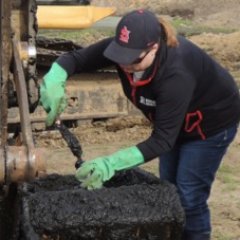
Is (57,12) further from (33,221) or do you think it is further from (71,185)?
(33,221)

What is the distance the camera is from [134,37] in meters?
3.28

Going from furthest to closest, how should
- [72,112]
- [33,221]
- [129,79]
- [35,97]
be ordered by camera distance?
[72,112] → [35,97] → [129,79] → [33,221]

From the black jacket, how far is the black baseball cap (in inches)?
6.3

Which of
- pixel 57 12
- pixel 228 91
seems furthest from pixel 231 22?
pixel 228 91

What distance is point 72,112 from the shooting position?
24.2 ft

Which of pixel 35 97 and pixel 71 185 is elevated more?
pixel 35 97

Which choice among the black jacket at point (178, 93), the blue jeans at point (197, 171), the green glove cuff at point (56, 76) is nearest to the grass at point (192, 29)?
the blue jeans at point (197, 171)

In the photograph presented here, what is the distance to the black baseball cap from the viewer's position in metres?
3.28

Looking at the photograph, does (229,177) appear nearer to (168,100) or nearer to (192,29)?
(168,100)

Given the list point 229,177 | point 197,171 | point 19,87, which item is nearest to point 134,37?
point 19,87

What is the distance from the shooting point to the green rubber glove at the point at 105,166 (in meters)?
3.23

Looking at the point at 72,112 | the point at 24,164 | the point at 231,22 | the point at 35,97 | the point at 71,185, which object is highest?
the point at 24,164

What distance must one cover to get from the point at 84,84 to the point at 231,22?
36.1ft

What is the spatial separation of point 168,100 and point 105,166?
409 millimetres
